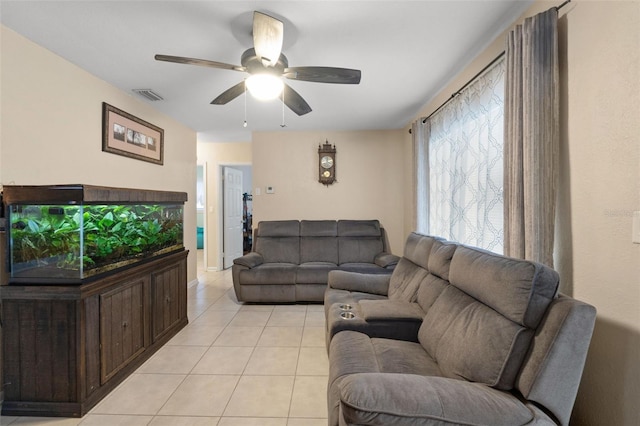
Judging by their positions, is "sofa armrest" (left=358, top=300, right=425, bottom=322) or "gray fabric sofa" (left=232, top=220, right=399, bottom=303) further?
"gray fabric sofa" (left=232, top=220, right=399, bottom=303)

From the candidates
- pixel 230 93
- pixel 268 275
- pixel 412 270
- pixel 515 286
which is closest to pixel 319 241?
pixel 268 275

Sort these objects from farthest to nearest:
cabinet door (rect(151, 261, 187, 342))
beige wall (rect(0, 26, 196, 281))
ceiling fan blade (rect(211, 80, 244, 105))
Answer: cabinet door (rect(151, 261, 187, 342)) → ceiling fan blade (rect(211, 80, 244, 105)) → beige wall (rect(0, 26, 196, 281))

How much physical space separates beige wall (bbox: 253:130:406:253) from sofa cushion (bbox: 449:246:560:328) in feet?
11.1

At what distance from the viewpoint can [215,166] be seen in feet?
18.8

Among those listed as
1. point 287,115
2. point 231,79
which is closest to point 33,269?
point 231,79

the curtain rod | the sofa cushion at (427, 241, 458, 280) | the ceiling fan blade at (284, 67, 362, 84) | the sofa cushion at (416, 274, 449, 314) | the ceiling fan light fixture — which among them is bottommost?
the sofa cushion at (416, 274, 449, 314)

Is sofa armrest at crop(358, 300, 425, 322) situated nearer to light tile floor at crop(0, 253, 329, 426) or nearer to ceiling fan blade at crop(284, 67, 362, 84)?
light tile floor at crop(0, 253, 329, 426)

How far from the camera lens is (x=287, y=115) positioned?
3.97m

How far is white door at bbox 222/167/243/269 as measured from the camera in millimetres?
5824

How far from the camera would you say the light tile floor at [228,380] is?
5.90 ft

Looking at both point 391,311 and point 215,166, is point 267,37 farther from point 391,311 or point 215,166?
point 215,166

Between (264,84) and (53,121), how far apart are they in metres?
1.78

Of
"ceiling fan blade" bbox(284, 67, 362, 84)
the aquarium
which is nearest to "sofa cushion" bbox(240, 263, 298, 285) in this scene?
the aquarium

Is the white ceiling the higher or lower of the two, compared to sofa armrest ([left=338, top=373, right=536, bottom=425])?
higher
